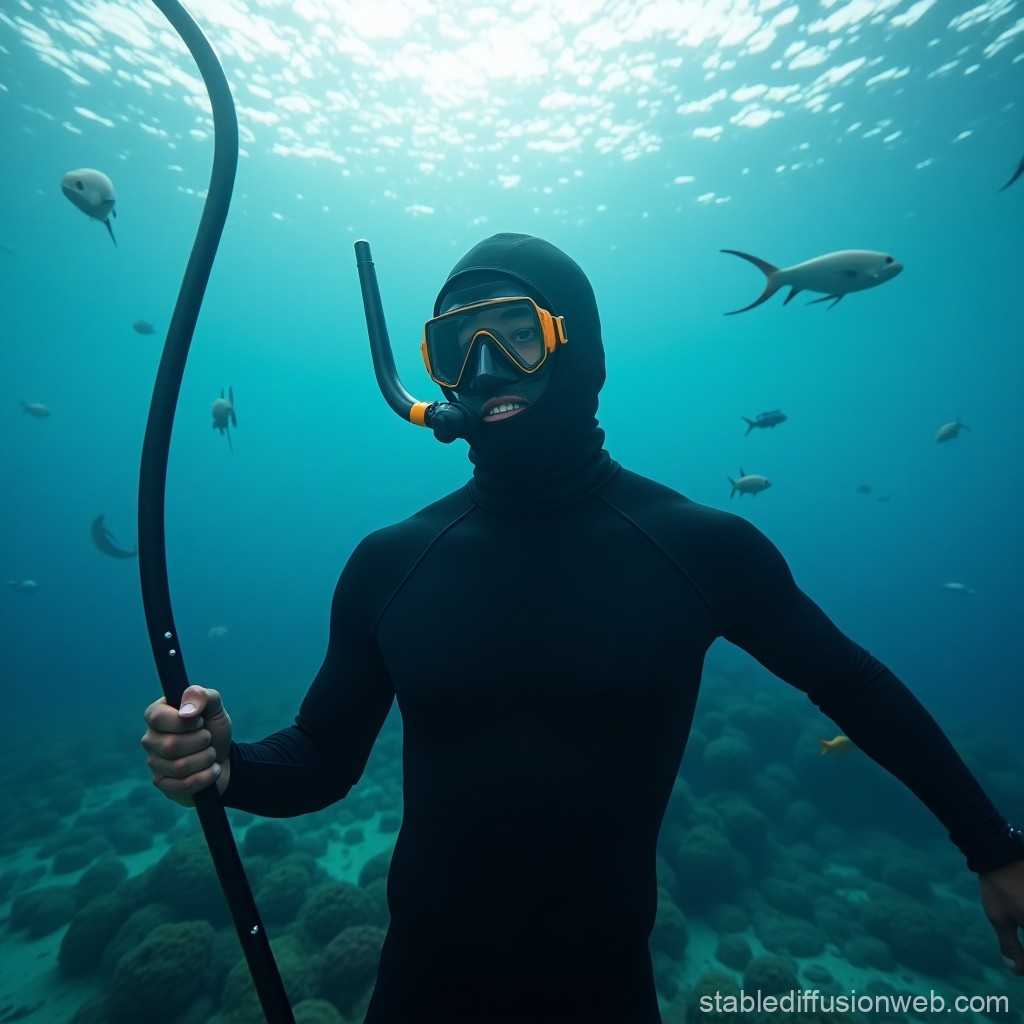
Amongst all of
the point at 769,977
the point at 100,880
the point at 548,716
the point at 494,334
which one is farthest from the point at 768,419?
the point at 100,880

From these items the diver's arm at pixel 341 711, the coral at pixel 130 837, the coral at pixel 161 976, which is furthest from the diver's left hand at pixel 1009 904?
the coral at pixel 130 837

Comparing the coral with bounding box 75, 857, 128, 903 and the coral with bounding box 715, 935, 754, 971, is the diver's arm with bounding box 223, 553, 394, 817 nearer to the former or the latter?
the coral with bounding box 715, 935, 754, 971

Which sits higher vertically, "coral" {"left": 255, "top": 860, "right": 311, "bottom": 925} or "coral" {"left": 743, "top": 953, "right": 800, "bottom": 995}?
"coral" {"left": 255, "top": 860, "right": 311, "bottom": 925}

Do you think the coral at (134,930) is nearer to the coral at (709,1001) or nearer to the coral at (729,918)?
the coral at (709,1001)

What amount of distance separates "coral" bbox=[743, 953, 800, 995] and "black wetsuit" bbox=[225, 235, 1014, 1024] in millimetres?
6276

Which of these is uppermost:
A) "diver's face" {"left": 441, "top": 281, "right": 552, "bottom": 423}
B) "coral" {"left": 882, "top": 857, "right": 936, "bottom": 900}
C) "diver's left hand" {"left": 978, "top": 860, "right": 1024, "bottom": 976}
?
"diver's face" {"left": 441, "top": 281, "right": 552, "bottom": 423}

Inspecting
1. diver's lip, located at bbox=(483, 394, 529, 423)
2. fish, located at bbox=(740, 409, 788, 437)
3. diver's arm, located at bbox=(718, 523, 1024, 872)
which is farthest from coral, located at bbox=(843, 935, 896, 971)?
diver's lip, located at bbox=(483, 394, 529, 423)

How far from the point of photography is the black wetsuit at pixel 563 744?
162cm

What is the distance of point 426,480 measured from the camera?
14138cm

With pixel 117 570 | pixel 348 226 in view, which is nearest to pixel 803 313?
pixel 348 226

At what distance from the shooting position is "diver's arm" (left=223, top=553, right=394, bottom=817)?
6.19 feet

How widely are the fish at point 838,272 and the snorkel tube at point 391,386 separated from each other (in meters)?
4.16

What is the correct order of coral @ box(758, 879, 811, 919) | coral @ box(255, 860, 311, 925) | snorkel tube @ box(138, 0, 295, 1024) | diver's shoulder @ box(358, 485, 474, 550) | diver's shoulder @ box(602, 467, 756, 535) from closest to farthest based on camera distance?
1. snorkel tube @ box(138, 0, 295, 1024)
2. diver's shoulder @ box(602, 467, 756, 535)
3. diver's shoulder @ box(358, 485, 474, 550)
4. coral @ box(255, 860, 311, 925)
5. coral @ box(758, 879, 811, 919)

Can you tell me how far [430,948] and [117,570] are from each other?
116886mm
